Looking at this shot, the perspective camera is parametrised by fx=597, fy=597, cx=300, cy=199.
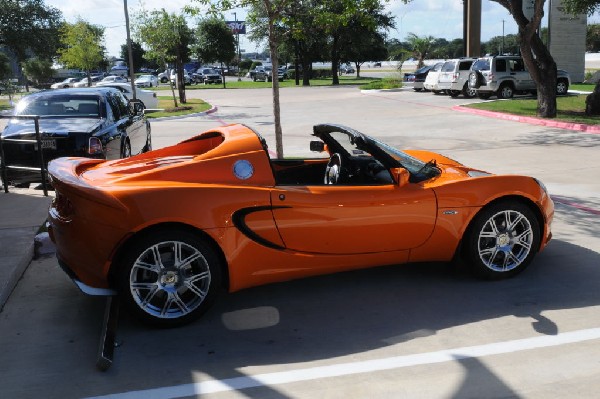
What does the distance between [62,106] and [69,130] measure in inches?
52.1

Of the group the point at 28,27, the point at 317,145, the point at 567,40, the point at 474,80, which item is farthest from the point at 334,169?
the point at 567,40

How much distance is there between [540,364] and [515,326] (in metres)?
0.54

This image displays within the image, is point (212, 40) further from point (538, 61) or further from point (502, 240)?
point (502, 240)

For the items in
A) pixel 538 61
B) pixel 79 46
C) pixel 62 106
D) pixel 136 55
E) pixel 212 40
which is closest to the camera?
pixel 62 106

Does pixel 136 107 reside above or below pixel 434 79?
below

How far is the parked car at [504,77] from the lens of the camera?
24.3 metres

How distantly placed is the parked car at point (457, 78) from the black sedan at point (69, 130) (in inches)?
747

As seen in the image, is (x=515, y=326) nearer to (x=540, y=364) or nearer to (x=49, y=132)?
(x=540, y=364)

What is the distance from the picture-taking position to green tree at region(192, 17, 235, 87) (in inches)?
1921

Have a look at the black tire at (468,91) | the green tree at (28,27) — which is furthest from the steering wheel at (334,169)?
the green tree at (28,27)

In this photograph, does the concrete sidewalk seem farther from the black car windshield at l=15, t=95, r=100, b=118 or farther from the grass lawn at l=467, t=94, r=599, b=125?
the grass lawn at l=467, t=94, r=599, b=125

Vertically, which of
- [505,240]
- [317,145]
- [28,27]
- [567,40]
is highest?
[28,27]

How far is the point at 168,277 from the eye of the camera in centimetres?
421

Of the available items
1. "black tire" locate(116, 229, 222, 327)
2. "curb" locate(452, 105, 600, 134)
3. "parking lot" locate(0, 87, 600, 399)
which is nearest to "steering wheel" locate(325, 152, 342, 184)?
"parking lot" locate(0, 87, 600, 399)
